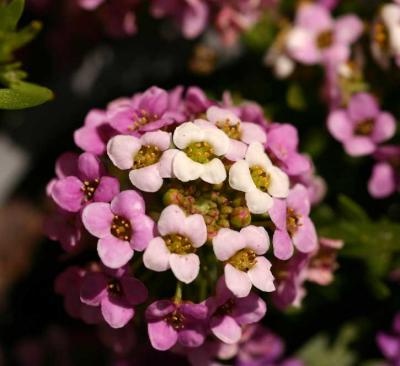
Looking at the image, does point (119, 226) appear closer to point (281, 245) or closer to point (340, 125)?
point (281, 245)

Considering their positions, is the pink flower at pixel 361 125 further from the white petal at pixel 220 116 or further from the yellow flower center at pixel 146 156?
the yellow flower center at pixel 146 156

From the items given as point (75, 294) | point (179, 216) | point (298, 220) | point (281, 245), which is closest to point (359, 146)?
point (298, 220)

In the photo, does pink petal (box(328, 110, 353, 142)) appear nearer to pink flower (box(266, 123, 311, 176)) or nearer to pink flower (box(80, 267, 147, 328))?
pink flower (box(266, 123, 311, 176))

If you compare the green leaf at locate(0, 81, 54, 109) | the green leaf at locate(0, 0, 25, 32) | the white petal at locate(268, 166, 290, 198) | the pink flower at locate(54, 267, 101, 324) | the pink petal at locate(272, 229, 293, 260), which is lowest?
the pink flower at locate(54, 267, 101, 324)

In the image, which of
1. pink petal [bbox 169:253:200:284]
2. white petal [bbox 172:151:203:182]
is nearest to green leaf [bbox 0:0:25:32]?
white petal [bbox 172:151:203:182]

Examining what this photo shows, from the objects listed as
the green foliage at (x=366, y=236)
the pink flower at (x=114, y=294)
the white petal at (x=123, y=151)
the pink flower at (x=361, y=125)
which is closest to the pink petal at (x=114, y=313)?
the pink flower at (x=114, y=294)

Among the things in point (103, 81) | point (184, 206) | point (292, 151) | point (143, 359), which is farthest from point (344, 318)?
point (103, 81)

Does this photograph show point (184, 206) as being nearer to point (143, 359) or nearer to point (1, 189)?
point (143, 359)
